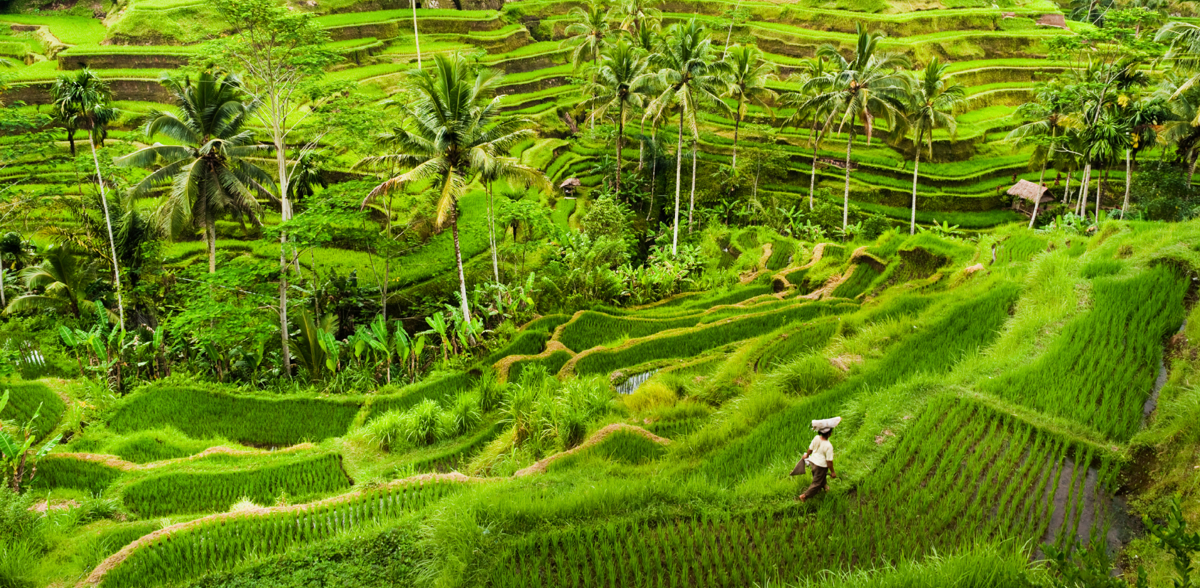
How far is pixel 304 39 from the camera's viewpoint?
15.5 m

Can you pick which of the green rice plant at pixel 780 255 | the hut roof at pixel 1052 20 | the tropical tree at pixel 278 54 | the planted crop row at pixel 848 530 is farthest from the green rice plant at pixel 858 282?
the hut roof at pixel 1052 20

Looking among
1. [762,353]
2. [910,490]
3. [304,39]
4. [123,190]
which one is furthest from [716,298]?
[123,190]

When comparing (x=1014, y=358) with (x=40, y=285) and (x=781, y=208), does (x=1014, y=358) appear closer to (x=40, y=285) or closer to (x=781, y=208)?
(x=781, y=208)

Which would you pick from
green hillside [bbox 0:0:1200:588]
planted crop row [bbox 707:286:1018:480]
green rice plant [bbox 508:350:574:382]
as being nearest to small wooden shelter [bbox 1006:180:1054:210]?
green hillside [bbox 0:0:1200:588]

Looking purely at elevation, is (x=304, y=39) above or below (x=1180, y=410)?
above

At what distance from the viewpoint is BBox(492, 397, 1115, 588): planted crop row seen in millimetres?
4883

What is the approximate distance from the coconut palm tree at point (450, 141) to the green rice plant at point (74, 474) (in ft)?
21.3

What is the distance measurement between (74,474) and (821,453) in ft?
33.1

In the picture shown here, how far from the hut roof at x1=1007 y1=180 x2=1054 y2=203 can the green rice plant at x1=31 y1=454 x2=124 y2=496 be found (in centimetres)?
2934

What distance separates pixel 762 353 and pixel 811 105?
15990 millimetres

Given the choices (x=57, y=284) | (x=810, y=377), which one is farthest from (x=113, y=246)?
(x=810, y=377)

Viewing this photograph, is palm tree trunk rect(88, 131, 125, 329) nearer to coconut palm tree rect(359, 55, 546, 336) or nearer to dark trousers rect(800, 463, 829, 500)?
coconut palm tree rect(359, 55, 546, 336)

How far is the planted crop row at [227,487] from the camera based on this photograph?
8.22 m

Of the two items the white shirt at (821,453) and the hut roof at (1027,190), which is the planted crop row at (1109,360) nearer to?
the white shirt at (821,453)
